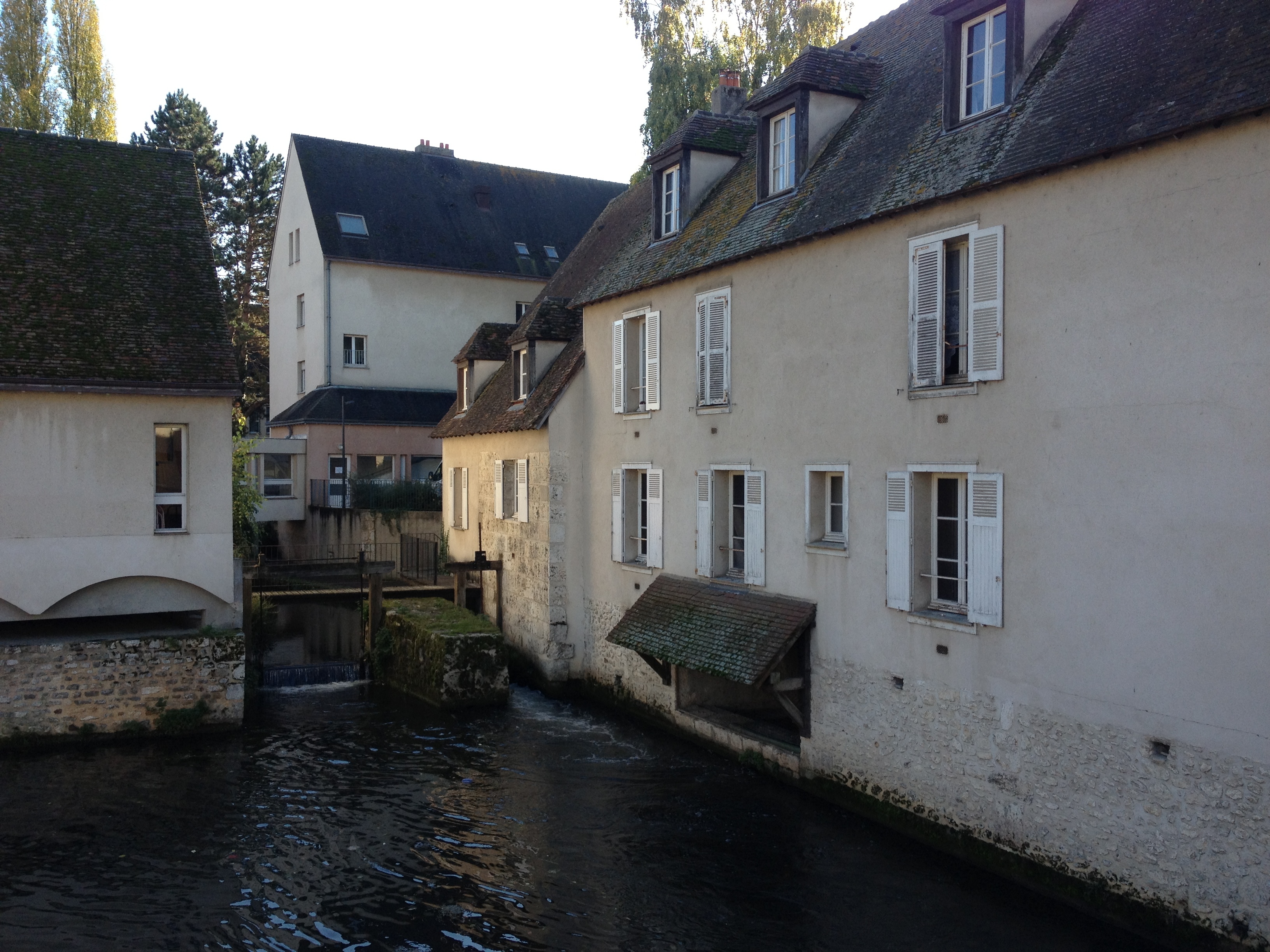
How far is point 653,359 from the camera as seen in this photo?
1502 cm

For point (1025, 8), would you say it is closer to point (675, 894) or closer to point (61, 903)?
point (675, 894)

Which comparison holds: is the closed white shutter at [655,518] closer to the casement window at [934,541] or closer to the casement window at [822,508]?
the casement window at [822,508]

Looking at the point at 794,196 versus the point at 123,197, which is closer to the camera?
the point at 794,196

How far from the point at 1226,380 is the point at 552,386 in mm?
11759

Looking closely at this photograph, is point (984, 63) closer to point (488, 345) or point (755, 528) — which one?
point (755, 528)

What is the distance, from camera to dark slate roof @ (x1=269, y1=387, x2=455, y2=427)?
29.1 meters

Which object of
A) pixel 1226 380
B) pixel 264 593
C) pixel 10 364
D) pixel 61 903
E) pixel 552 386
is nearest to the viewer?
pixel 1226 380

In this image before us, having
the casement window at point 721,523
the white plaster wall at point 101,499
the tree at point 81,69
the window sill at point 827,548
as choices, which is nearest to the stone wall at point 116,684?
the white plaster wall at point 101,499

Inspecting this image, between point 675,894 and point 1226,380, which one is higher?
point 1226,380

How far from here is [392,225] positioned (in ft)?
103

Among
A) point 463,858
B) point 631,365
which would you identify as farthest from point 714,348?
point 463,858

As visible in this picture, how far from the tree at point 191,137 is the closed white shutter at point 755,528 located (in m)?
36.9

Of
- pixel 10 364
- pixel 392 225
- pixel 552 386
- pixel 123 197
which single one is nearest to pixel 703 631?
pixel 552 386

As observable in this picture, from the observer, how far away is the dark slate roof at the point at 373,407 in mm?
29141
